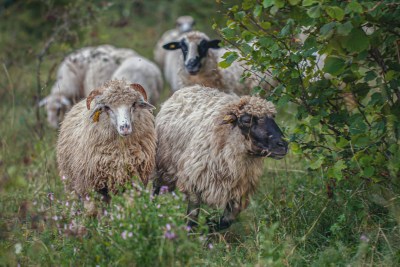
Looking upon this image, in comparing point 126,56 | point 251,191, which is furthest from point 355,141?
point 126,56

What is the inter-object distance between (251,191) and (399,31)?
6.32 ft

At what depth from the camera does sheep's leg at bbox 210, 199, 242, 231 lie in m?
5.59

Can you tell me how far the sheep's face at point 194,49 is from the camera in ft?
27.9

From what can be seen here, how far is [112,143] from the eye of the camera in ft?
17.9

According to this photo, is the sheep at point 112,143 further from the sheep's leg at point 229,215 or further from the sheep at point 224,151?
the sheep's leg at point 229,215

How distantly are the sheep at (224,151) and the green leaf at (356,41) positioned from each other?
1171 millimetres

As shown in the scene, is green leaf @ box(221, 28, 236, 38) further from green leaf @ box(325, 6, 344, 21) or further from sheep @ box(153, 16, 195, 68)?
sheep @ box(153, 16, 195, 68)

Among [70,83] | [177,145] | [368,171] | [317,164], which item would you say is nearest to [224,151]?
[177,145]

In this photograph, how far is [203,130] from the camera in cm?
568

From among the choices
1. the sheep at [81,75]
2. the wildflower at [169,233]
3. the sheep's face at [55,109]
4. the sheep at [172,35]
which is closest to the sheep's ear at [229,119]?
the wildflower at [169,233]

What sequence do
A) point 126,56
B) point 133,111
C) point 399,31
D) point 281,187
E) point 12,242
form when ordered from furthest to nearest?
point 126,56 < point 281,187 < point 133,111 < point 12,242 < point 399,31

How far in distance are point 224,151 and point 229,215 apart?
0.58 metres

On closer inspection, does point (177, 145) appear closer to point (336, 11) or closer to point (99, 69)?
point (336, 11)

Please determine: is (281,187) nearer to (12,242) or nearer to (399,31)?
(399,31)
